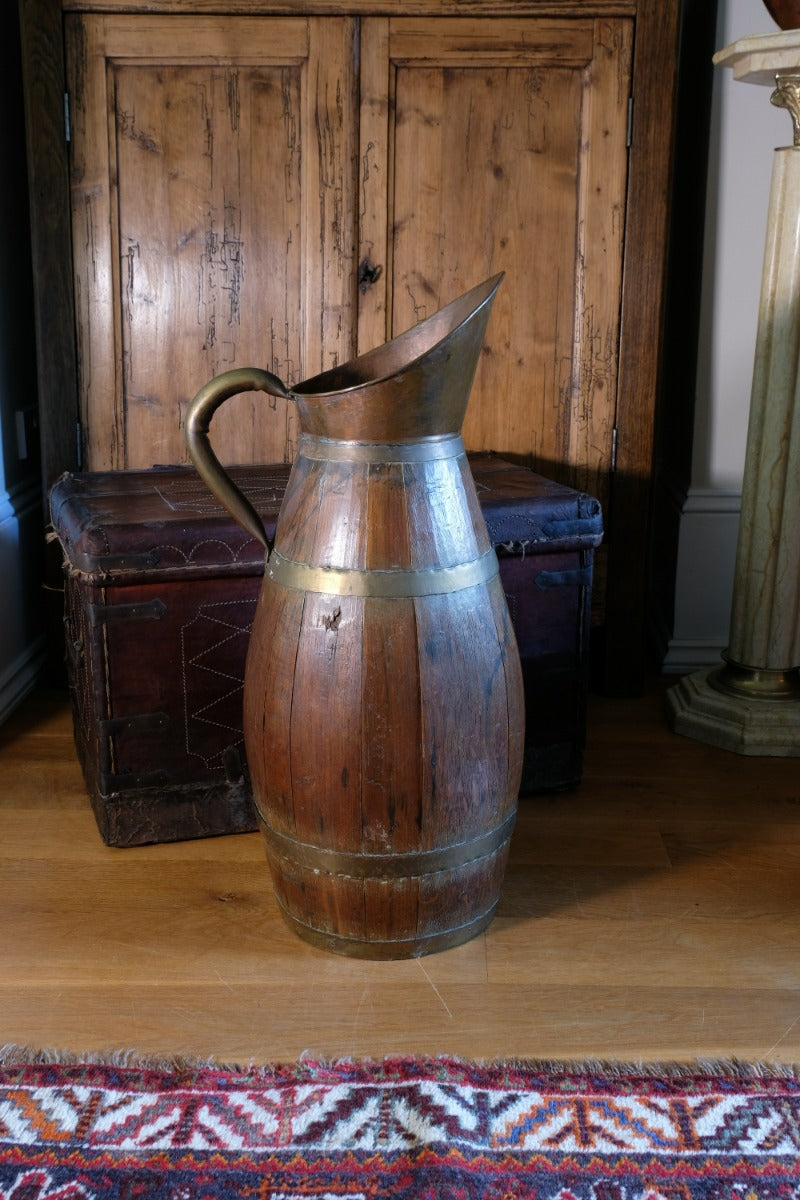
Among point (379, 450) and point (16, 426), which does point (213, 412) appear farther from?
point (16, 426)

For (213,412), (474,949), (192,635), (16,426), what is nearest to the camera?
(213,412)

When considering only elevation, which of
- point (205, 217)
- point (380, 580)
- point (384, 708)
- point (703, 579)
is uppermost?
point (205, 217)

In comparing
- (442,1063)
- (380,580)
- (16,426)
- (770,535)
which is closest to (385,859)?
(442,1063)

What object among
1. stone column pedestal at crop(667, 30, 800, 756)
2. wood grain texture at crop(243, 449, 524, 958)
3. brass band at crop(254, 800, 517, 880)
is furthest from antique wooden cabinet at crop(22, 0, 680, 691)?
brass band at crop(254, 800, 517, 880)

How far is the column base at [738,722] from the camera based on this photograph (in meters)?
2.64

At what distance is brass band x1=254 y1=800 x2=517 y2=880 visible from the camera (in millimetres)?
1753

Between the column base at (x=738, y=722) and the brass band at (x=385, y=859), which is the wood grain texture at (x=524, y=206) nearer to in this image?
the column base at (x=738, y=722)

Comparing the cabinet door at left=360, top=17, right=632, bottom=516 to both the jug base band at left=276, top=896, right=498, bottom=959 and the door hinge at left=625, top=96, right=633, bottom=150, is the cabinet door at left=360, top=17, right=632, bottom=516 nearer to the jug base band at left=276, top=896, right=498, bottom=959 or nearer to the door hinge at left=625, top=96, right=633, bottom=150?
the door hinge at left=625, top=96, right=633, bottom=150

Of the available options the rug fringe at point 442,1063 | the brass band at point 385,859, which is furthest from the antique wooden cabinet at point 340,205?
the rug fringe at point 442,1063

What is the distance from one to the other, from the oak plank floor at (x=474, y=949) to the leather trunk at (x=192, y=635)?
3.5 inches

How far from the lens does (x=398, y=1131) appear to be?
4.86 feet

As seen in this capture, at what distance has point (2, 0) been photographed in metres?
2.79

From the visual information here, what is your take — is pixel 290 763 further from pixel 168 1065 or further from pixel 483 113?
pixel 483 113

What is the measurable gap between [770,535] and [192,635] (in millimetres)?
1286
